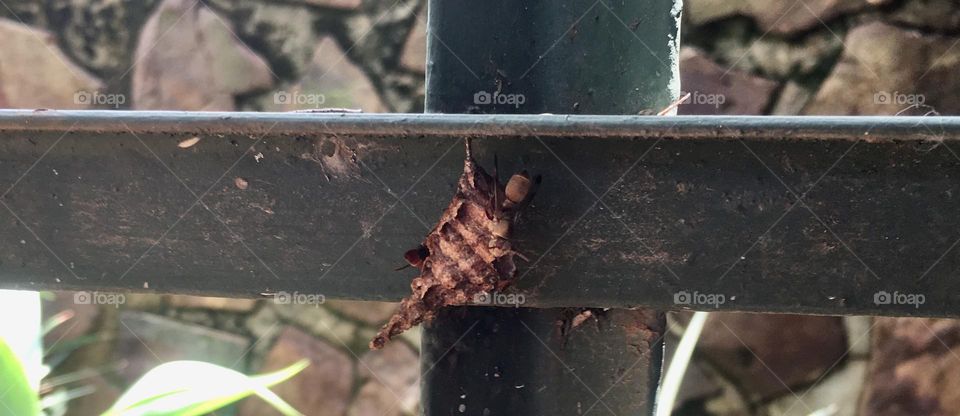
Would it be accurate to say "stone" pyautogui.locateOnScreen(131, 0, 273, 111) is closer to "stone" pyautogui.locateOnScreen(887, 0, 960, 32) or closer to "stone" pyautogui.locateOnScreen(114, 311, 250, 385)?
"stone" pyautogui.locateOnScreen(114, 311, 250, 385)

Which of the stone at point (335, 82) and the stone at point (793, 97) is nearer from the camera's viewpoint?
the stone at point (793, 97)

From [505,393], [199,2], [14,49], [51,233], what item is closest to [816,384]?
[505,393]

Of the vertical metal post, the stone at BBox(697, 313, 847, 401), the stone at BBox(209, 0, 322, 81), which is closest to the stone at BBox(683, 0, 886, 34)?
the stone at BBox(697, 313, 847, 401)

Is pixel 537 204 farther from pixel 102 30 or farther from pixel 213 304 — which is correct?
pixel 102 30

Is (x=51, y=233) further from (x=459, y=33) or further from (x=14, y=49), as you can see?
(x=14, y=49)

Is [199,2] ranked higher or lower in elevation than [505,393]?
higher

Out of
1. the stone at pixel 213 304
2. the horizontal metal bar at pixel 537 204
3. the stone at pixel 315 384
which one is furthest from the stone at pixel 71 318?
the horizontal metal bar at pixel 537 204

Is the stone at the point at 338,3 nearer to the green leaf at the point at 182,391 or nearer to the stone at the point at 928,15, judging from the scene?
the green leaf at the point at 182,391
